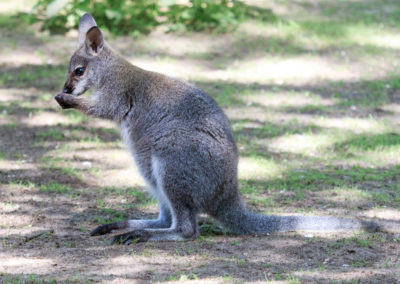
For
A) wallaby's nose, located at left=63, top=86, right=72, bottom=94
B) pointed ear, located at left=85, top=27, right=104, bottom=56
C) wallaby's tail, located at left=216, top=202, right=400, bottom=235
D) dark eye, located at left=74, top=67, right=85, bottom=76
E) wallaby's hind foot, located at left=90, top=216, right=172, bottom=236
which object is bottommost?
wallaby's hind foot, located at left=90, top=216, right=172, bottom=236

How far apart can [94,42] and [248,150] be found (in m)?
2.14

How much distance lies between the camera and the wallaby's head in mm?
4754

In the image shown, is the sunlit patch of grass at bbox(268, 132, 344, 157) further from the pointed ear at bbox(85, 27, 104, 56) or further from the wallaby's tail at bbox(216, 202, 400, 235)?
the pointed ear at bbox(85, 27, 104, 56)

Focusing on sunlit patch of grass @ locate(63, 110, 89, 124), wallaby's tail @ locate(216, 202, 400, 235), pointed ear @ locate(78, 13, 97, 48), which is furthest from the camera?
sunlit patch of grass @ locate(63, 110, 89, 124)

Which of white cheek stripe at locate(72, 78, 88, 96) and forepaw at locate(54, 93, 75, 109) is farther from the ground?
white cheek stripe at locate(72, 78, 88, 96)

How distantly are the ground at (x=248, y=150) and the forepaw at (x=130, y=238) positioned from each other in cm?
5

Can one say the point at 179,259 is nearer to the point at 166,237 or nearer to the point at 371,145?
the point at 166,237

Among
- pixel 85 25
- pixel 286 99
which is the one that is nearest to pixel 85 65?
pixel 85 25

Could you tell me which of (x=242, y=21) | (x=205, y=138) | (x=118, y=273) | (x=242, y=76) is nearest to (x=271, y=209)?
(x=205, y=138)

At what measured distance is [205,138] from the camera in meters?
4.32

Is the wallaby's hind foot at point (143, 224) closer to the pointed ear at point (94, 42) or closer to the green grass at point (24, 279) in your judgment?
the green grass at point (24, 279)

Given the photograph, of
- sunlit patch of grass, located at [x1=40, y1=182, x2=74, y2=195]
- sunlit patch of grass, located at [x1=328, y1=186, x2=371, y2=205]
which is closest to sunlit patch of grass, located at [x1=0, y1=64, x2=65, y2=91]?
sunlit patch of grass, located at [x1=40, y1=182, x2=74, y2=195]

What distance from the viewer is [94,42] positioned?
480cm

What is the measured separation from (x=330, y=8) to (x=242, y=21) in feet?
5.47
